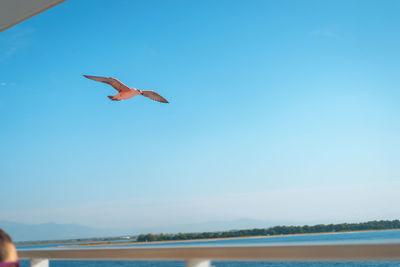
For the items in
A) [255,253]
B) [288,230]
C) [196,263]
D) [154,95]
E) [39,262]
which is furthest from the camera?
[288,230]

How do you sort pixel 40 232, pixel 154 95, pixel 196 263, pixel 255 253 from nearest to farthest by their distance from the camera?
pixel 255 253
pixel 196 263
pixel 154 95
pixel 40 232

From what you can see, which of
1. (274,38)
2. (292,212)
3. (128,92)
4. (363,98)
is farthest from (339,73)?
(128,92)

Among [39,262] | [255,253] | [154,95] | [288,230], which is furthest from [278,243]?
[288,230]

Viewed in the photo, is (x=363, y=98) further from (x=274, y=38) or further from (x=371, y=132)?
(x=274, y=38)

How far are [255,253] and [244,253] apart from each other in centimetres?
3

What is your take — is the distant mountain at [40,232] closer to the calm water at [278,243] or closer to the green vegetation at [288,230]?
the calm water at [278,243]

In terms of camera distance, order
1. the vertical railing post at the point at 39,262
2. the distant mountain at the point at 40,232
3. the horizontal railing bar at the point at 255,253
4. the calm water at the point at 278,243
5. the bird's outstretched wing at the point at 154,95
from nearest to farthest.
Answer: the horizontal railing bar at the point at 255,253, the calm water at the point at 278,243, the vertical railing post at the point at 39,262, the distant mountain at the point at 40,232, the bird's outstretched wing at the point at 154,95

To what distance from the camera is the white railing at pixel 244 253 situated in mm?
816

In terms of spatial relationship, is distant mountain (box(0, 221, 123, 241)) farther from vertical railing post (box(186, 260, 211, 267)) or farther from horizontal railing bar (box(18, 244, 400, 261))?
vertical railing post (box(186, 260, 211, 267))

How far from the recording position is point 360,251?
0.83 meters

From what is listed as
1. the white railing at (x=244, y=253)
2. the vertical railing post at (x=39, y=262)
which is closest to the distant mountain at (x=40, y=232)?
the vertical railing post at (x=39, y=262)

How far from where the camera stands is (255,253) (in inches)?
38.3

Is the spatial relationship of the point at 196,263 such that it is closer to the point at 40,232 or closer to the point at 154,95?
the point at 154,95

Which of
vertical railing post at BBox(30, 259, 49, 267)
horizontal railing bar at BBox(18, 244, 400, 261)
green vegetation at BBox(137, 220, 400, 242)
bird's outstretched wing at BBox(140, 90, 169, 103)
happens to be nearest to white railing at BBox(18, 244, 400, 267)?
horizontal railing bar at BBox(18, 244, 400, 261)
